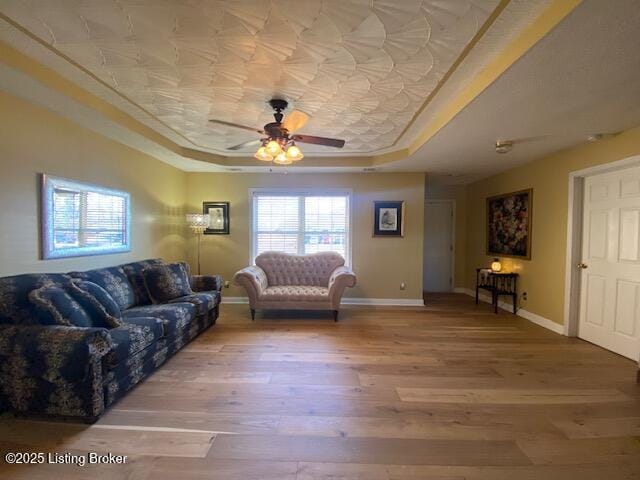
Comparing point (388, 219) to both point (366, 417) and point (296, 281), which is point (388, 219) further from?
point (366, 417)

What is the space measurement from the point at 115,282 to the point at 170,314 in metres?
0.79

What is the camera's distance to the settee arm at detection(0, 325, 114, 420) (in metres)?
1.94

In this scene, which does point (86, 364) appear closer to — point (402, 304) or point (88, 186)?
point (88, 186)

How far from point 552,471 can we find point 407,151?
3694 mm

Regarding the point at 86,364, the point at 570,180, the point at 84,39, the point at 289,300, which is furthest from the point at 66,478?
the point at 570,180

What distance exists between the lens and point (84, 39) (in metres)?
1.91

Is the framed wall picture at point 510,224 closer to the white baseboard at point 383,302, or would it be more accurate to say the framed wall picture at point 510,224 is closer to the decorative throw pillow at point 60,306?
the white baseboard at point 383,302

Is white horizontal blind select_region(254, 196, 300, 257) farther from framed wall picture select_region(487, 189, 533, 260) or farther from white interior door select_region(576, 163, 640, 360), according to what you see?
white interior door select_region(576, 163, 640, 360)

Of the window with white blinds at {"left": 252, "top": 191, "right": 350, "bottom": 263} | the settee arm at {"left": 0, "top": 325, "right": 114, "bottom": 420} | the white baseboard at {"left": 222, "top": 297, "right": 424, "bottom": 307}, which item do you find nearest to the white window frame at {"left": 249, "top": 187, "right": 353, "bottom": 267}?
the window with white blinds at {"left": 252, "top": 191, "right": 350, "bottom": 263}

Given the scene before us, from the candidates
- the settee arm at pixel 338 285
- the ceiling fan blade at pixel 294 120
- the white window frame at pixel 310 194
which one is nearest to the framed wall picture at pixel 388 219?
the white window frame at pixel 310 194

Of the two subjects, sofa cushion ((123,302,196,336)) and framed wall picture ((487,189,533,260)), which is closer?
sofa cushion ((123,302,196,336))

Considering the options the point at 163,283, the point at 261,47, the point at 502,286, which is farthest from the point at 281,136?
the point at 502,286

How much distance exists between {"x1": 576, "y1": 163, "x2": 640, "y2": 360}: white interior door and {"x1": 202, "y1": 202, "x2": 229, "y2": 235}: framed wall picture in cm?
527

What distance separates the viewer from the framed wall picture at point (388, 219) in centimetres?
531
